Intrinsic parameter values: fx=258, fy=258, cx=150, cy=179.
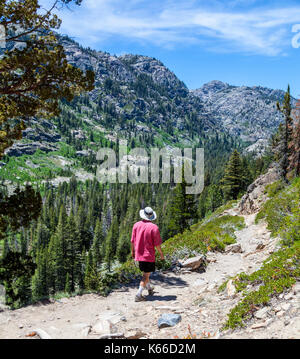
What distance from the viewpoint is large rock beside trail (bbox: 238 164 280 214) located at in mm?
28169

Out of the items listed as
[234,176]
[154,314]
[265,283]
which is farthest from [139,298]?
[234,176]

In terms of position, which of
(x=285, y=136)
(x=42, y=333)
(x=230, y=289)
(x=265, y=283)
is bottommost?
(x=42, y=333)

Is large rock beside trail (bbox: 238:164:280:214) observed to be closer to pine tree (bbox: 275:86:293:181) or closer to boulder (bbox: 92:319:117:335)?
pine tree (bbox: 275:86:293:181)

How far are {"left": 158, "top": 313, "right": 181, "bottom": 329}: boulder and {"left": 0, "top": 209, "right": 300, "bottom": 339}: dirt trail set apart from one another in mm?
97

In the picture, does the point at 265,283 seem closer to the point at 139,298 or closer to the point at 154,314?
the point at 154,314

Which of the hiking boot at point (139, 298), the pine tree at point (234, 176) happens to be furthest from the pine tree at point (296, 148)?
the hiking boot at point (139, 298)

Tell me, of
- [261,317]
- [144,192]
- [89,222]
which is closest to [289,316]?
[261,317]

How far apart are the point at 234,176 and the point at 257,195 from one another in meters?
15.8

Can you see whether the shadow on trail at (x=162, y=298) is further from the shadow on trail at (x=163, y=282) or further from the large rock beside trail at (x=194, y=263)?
the large rock beside trail at (x=194, y=263)

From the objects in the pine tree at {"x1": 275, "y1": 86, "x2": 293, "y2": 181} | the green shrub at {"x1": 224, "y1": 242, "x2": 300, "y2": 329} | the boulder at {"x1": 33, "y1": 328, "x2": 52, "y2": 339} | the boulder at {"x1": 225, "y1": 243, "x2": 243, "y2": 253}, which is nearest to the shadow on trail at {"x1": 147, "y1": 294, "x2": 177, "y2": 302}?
the green shrub at {"x1": 224, "y1": 242, "x2": 300, "y2": 329}

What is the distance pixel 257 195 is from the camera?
A: 30.3m

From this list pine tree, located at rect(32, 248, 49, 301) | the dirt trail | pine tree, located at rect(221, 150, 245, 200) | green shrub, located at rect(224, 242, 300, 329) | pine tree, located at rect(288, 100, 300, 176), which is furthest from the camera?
pine tree, located at rect(32, 248, 49, 301)

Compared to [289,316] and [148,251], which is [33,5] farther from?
[289,316]
